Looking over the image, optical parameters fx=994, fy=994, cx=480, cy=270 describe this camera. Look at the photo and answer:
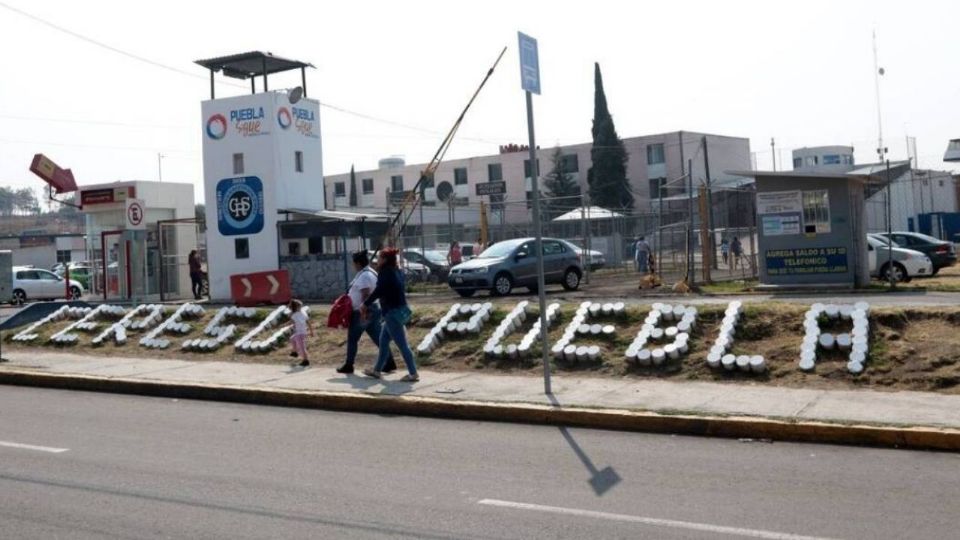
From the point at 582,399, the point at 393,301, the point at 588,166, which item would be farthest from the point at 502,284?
the point at 588,166

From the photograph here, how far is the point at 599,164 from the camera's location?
67.8 metres

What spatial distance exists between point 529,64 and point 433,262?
2154 centimetres

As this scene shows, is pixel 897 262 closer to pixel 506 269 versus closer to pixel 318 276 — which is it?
pixel 506 269

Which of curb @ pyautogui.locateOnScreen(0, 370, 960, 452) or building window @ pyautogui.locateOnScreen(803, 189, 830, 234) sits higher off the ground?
building window @ pyautogui.locateOnScreen(803, 189, 830, 234)

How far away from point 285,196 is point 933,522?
23504 mm

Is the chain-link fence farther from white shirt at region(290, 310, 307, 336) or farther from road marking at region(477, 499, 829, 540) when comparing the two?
road marking at region(477, 499, 829, 540)

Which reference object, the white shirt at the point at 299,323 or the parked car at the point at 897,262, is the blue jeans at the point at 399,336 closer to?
the white shirt at the point at 299,323

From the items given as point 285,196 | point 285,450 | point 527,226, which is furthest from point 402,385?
point 527,226

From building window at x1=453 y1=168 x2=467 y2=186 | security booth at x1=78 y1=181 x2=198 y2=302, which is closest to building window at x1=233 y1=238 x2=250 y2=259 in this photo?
security booth at x1=78 y1=181 x2=198 y2=302

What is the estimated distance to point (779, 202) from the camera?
2139 cm

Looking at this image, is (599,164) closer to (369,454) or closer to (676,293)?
(676,293)

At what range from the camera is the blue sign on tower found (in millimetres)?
10711

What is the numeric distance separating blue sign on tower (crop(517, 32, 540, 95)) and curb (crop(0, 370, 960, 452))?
3.46 metres

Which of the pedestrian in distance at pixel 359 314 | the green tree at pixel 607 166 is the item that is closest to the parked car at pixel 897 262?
the pedestrian in distance at pixel 359 314
